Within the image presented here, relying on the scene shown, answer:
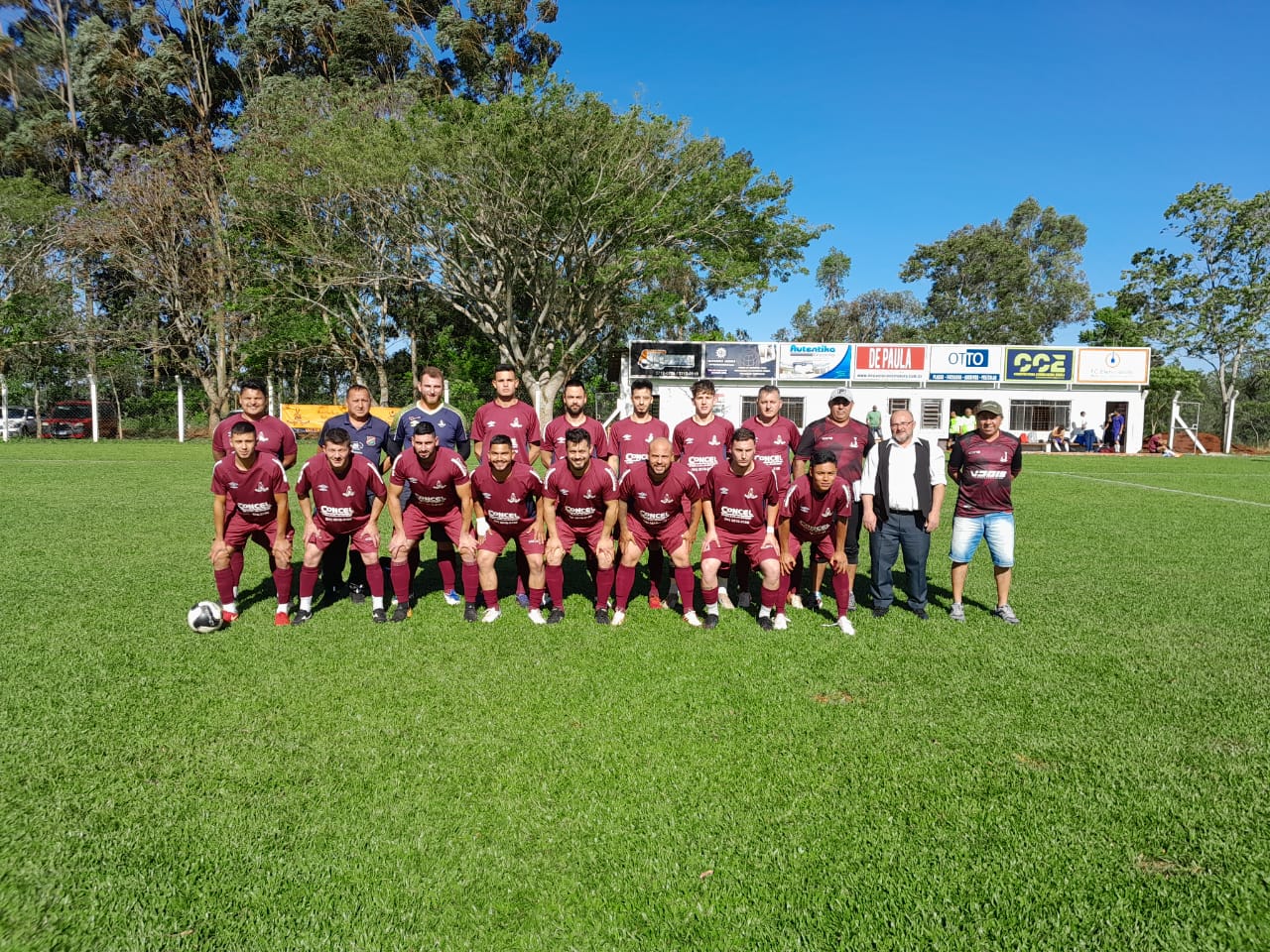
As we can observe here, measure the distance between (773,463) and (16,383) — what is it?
3376cm

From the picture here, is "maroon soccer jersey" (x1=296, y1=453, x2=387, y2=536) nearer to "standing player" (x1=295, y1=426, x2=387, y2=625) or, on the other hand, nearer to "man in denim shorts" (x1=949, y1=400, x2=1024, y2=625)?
"standing player" (x1=295, y1=426, x2=387, y2=625)

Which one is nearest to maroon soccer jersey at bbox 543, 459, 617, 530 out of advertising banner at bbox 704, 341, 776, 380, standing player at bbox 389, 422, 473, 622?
standing player at bbox 389, 422, 473, 622

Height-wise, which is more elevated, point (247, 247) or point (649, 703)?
point (247, 247)

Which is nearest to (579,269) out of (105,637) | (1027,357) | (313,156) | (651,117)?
(651,117)

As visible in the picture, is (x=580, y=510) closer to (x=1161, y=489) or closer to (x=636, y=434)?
(x=636, y=434)

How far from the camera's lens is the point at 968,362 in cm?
2975

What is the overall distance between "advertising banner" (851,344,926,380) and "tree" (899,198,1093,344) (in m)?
17.3

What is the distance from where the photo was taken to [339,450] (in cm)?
564

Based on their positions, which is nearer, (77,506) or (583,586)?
(583,586)

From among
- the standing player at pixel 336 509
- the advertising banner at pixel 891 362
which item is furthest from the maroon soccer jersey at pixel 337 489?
the advertising banner at pixel 891 362

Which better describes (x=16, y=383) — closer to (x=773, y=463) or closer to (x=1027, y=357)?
(x=773, y=463)

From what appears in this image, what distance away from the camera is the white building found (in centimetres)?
2972

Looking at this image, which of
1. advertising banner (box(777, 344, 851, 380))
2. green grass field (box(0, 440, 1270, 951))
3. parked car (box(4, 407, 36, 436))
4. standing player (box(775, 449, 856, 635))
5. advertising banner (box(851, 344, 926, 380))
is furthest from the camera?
advertising banner (box(777, 344, 851, 380))

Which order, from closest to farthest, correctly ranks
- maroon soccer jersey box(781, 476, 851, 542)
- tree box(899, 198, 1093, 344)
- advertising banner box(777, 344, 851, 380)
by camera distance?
maroon soccer jersey box(781, 476, 851, 542), advertising banner box(777, 344, 851, 380), tree box(899, 198, 1093, 344)
